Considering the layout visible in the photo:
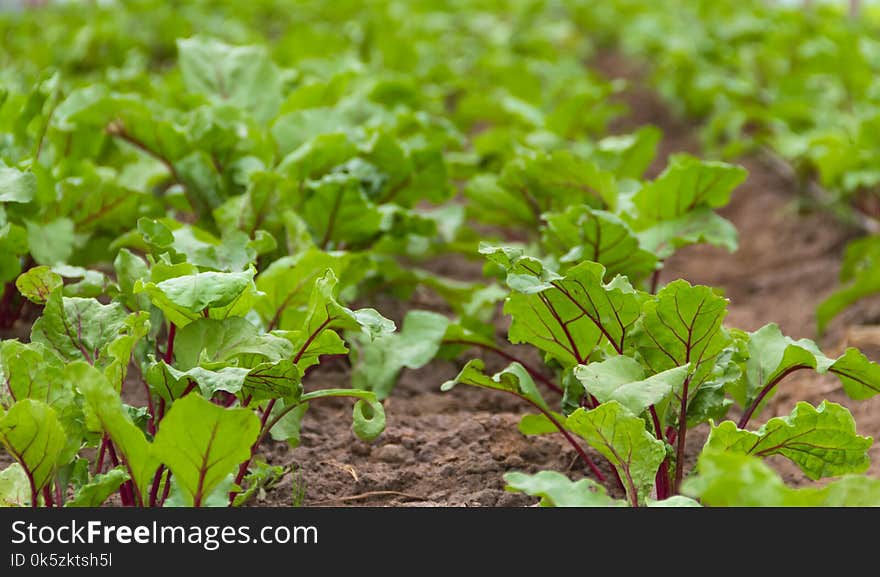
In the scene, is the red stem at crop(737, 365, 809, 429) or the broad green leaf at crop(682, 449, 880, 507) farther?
the red stem at crop(737, 365, 809, 429)

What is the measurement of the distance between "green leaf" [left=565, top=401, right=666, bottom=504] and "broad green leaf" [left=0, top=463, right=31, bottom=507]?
865 millimetres

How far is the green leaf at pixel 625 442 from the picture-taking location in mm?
1757

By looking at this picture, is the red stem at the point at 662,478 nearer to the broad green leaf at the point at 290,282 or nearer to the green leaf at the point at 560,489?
the green leaf at the point at 560,489

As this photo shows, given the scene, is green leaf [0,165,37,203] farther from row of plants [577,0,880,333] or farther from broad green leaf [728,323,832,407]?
row of plants [577,0,880,333]

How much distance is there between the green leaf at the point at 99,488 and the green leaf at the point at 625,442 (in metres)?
0.68

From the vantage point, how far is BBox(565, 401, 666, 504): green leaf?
1.76 metres

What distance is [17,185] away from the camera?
2.30 m

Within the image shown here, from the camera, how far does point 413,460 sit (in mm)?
2354

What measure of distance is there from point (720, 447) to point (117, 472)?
0.93 m

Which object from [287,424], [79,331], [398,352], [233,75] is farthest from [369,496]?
[233,75]

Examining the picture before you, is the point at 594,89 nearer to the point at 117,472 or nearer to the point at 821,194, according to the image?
the point at 821,194

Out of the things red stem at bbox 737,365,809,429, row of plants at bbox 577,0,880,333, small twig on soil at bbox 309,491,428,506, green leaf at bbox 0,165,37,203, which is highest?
green leaf at bbox 0,165,37,203

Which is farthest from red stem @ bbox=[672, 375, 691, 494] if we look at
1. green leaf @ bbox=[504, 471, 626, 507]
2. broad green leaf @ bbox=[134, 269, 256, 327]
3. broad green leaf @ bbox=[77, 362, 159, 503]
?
broad green leaf @ bbox=[77, 362, 159, 503]
